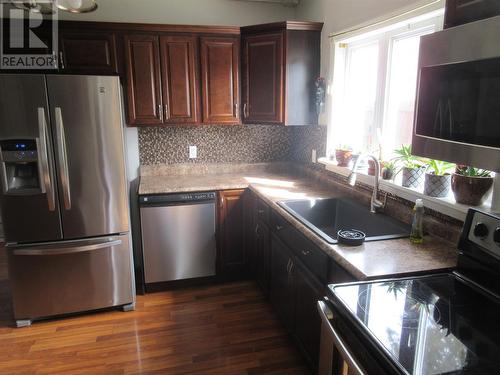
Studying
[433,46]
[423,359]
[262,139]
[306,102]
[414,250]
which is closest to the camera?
[423,359]

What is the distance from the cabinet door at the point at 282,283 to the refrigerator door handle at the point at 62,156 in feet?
4.62

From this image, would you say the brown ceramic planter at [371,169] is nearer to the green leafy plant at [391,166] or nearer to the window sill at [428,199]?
the window sill at [428,199]

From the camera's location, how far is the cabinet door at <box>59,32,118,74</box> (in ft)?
9.09

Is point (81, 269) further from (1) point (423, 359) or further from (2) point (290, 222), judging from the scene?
(1) point (423, 359)

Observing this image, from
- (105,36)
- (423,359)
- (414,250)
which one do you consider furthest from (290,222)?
(105,36)

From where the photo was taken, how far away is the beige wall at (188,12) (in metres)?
3.10

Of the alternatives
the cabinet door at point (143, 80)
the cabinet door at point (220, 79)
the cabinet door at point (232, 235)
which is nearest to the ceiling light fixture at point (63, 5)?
the cabinet door at point (143, 80)

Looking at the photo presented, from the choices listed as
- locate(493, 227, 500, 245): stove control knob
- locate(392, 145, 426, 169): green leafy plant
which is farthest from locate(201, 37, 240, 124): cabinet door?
locate(493, 227, 500, 245): stove control knob

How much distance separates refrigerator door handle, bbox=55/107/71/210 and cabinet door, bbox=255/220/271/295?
1.34m

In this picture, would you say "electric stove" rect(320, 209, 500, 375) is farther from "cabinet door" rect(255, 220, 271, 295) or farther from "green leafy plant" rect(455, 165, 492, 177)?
"cabinet door" rect(255, 220, 271, 295)

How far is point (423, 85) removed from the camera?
125cm

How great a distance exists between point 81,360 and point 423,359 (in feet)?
6.75

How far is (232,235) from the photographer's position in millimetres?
3068

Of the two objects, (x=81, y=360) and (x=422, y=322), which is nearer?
(x=422, y=322)
